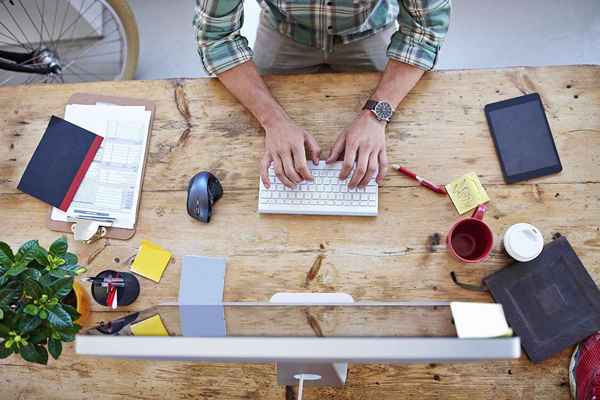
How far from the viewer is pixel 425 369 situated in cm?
99

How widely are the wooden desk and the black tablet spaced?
21mm

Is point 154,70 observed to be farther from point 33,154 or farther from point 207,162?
point 207,162

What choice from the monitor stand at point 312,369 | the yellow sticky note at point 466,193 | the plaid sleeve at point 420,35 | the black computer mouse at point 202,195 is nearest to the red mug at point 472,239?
the yellow sticky note at point 466,193

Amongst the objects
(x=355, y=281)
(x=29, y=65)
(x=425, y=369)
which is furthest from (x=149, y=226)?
(x=29, y=65)

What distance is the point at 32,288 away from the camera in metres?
0.84

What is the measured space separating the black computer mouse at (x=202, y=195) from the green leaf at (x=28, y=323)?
1.19 feet

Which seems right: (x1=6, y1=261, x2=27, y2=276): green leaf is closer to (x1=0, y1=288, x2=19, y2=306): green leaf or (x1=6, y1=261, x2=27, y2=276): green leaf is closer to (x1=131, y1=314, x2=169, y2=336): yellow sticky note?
(x1=0, y1=288, x2=19, y2=306): green leaf

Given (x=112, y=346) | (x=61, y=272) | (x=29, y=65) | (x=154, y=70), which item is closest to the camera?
(x=112, y=346)

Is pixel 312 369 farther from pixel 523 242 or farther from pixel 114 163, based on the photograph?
pixel 114 163

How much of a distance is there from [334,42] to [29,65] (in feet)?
3.91

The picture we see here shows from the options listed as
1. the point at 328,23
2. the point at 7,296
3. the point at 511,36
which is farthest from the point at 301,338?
the point at 511,36

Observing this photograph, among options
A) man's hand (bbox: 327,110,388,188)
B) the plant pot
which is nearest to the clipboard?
the plant pot

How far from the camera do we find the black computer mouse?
3.40 feet

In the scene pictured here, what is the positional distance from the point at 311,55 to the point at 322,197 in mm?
491
